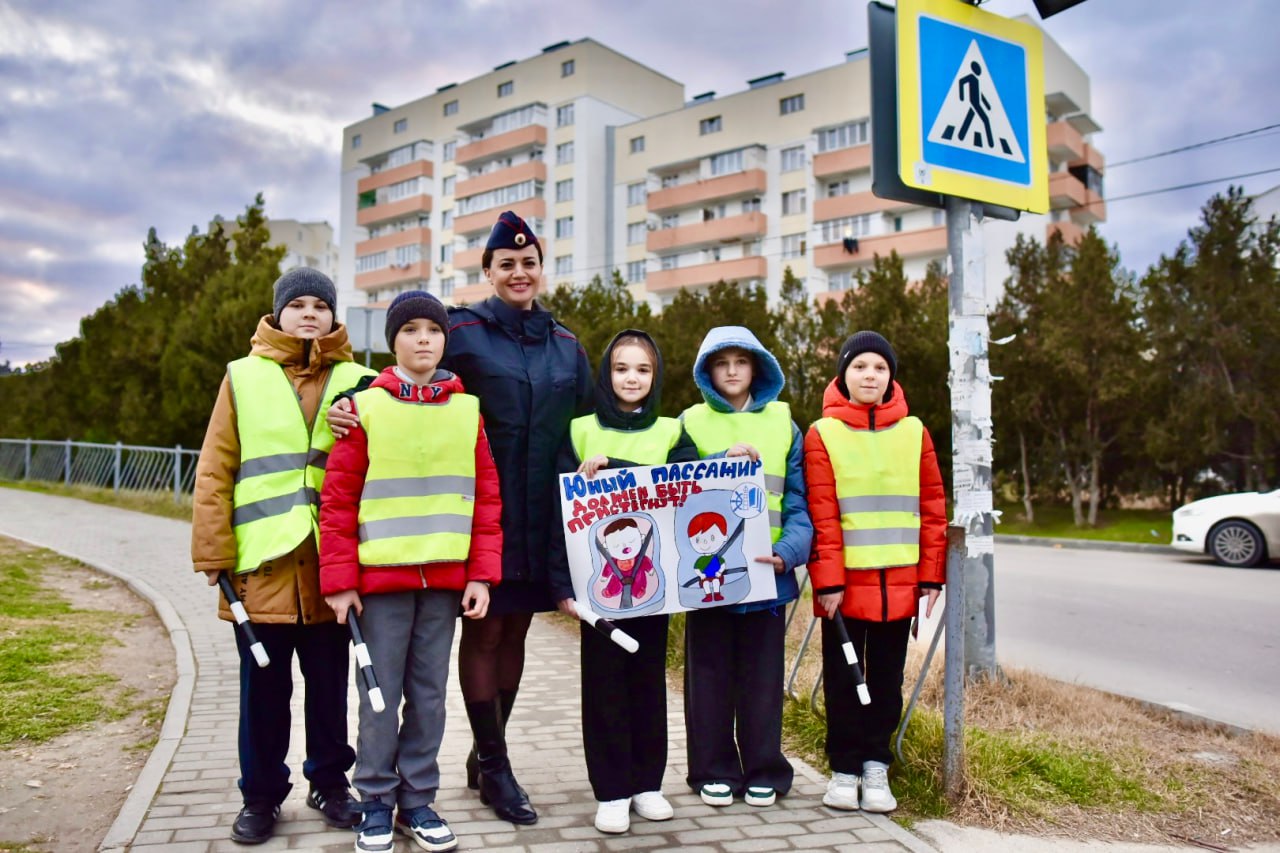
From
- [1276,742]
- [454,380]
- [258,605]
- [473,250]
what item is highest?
[473,250]

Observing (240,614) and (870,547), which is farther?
(870,547)

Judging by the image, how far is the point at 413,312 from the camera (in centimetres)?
381

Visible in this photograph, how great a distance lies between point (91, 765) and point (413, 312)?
2677 millimetres

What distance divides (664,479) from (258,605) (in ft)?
5.11

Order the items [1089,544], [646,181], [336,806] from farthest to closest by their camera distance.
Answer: [646,181], [1089,544], [336,806]

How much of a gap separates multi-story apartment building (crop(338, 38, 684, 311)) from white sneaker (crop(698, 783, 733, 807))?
53.2m

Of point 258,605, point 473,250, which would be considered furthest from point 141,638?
point 473,250

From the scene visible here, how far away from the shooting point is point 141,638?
7.87m

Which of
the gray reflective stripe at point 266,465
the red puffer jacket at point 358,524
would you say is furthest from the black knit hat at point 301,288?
the gray reflective stripe at point 266,465

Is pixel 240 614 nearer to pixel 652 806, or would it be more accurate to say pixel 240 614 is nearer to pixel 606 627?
pixel 606 627

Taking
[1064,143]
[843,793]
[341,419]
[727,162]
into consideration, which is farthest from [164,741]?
[727,162]

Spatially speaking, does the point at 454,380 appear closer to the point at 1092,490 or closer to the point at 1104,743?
the point at 1104,743

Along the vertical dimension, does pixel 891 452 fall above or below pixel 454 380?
below

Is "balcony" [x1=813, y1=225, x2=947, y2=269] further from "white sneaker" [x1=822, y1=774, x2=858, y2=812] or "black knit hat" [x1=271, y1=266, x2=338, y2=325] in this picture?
"black knit hat" [x1=271, y1=266, x2=338, y2=325]
